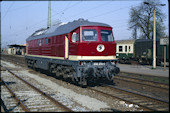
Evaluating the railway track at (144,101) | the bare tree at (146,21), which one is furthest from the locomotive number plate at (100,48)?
the bare tree at (146,21)

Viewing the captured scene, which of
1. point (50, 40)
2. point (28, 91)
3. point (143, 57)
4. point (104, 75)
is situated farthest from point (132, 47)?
point (28, 91)

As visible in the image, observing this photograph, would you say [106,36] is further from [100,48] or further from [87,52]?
[87,52]

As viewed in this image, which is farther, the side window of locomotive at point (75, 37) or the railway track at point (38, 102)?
the side window of locomotive at point (75, 37)

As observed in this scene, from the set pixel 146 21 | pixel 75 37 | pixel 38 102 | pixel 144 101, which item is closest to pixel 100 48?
pixel 75 37

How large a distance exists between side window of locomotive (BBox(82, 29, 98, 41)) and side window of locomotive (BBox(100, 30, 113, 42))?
45cm

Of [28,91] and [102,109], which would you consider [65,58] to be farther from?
[102,109]

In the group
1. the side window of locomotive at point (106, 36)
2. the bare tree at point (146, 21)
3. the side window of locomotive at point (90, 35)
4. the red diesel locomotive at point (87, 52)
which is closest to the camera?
the red diesel locomotive at point (87, 52)

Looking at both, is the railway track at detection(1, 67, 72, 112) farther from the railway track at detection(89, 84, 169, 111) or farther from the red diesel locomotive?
the railway track at detection(89, 84, 169, 111)

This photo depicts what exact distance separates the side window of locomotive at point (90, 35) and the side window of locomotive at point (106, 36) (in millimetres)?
454

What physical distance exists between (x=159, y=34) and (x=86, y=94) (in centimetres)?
3800

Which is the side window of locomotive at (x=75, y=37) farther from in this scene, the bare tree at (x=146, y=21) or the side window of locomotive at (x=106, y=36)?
the bare tree at (x=146, y=21)

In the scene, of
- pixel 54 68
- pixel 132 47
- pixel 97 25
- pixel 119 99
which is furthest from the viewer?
pixel 132 47

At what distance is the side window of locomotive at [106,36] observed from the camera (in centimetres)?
1173

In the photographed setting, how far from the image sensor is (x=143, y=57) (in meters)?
29.4
